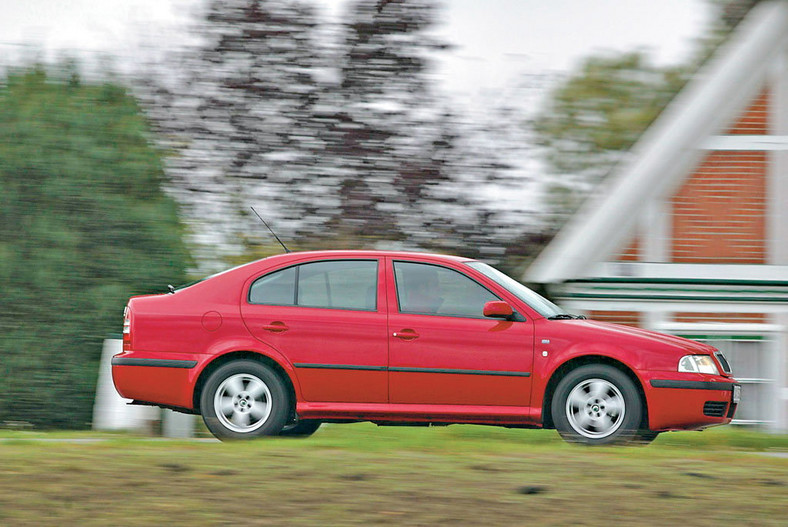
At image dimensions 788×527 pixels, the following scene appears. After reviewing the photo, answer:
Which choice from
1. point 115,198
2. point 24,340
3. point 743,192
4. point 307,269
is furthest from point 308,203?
point 307,269

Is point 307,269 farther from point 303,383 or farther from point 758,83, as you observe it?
point 758,83

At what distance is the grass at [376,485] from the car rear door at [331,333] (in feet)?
3.09

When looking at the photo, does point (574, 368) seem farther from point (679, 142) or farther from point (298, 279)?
point (679, 142)

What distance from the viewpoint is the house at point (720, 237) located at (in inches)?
525

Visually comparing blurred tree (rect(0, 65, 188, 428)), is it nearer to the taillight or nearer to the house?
the taillight

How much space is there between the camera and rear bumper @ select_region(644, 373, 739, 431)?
8797mm

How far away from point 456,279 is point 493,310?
0.55m

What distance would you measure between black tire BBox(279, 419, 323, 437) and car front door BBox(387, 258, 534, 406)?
133 cm

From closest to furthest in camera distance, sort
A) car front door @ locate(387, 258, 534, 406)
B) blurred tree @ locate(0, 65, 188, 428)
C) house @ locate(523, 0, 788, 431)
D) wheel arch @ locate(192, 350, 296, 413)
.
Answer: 1. car front door @ locate(387, 258, 534, 406)
2. wheel arch @ locate(192, 350, 296, 413)
3. house @ locate(523, 0, 788, 431)
4. blurred tree @ locate(0, 65, 188, 428)

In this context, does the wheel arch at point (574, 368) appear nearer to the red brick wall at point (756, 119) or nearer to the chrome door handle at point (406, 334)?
the chrome door handle at point (406, 334)

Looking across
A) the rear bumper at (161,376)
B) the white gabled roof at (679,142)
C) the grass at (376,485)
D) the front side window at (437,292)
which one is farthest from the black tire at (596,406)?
the white gabled roof at (679,142)

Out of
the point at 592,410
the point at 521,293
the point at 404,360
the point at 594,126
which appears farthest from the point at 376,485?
the point at 594,126

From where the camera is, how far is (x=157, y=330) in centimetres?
917

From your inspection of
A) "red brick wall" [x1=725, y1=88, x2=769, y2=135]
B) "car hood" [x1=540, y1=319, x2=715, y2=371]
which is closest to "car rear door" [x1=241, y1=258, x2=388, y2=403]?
"car hood" [x1=540, y1=319, x2=715, y2=371]
